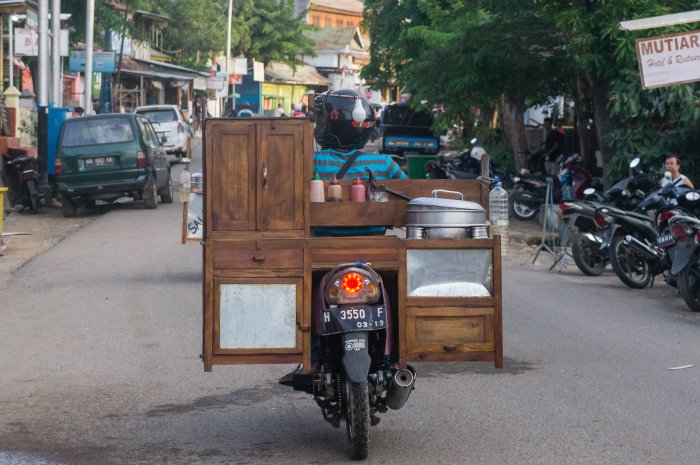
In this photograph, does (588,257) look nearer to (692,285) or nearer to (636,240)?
(636,240)

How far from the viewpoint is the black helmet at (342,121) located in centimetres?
648

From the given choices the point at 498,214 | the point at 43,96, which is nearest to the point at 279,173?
the point at 498,214

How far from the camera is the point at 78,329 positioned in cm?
984

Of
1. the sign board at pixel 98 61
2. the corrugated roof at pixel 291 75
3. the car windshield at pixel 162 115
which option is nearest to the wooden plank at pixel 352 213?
the sign board at pixel 98 61

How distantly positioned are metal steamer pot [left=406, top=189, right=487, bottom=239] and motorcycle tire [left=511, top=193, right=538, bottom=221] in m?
15.4

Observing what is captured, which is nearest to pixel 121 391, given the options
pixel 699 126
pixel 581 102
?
pixel 699 126

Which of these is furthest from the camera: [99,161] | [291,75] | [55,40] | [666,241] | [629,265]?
[291,75]

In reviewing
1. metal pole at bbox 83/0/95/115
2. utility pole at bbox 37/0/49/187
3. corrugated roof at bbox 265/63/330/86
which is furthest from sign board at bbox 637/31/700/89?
corrugated roof at bbox 265/63/330/86

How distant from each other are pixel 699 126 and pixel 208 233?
13.7 m

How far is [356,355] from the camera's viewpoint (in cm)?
537

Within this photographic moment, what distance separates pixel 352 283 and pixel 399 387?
60cm

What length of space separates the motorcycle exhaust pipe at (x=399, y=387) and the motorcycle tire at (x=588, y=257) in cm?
869

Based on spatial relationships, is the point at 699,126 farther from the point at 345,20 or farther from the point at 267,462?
the point at 345,20

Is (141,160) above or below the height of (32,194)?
above
